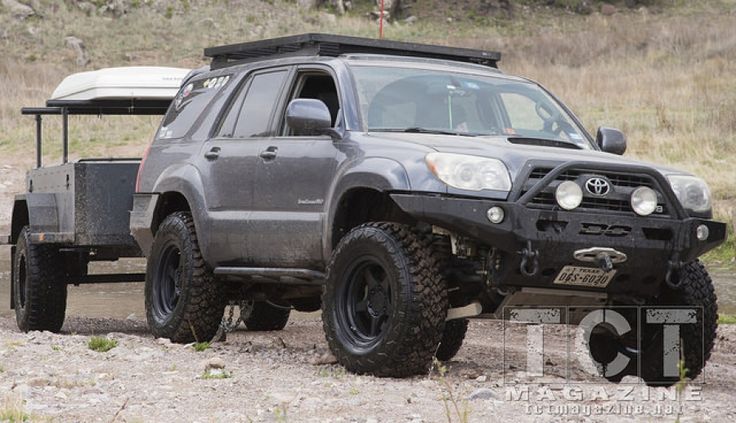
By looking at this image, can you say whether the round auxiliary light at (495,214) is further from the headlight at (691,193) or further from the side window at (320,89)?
the side window at (320,89)

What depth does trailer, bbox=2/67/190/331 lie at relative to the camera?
35.1ft

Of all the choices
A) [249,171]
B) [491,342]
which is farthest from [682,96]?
[249,171]

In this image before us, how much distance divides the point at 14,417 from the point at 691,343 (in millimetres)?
3813

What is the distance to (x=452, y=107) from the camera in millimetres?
8516

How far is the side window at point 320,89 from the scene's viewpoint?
353 inches

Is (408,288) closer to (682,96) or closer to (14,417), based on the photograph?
(14,417)

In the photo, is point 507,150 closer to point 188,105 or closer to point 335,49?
point 335,49

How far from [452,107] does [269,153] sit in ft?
3.72

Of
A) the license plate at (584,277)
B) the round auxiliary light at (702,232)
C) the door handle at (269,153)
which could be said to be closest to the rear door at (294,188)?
the door handle at (269,153)

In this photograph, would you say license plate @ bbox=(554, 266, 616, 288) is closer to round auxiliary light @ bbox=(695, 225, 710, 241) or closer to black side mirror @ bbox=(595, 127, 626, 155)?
round auxiliary light @ bbox=(695, 225, 710, 241)

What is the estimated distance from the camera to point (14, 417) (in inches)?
232

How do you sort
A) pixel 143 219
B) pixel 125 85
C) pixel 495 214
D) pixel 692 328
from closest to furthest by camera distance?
pixel 495 214 → pixel 692 328 → pixel 143 219 → pixel 125 85

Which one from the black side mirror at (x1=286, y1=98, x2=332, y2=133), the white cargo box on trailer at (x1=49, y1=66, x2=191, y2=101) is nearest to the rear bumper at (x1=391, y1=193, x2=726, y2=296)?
the black side mirror at (x1=286, y1=98, x2=332, y2=133)

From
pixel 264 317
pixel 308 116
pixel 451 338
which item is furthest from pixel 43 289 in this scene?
pixel 308 116
